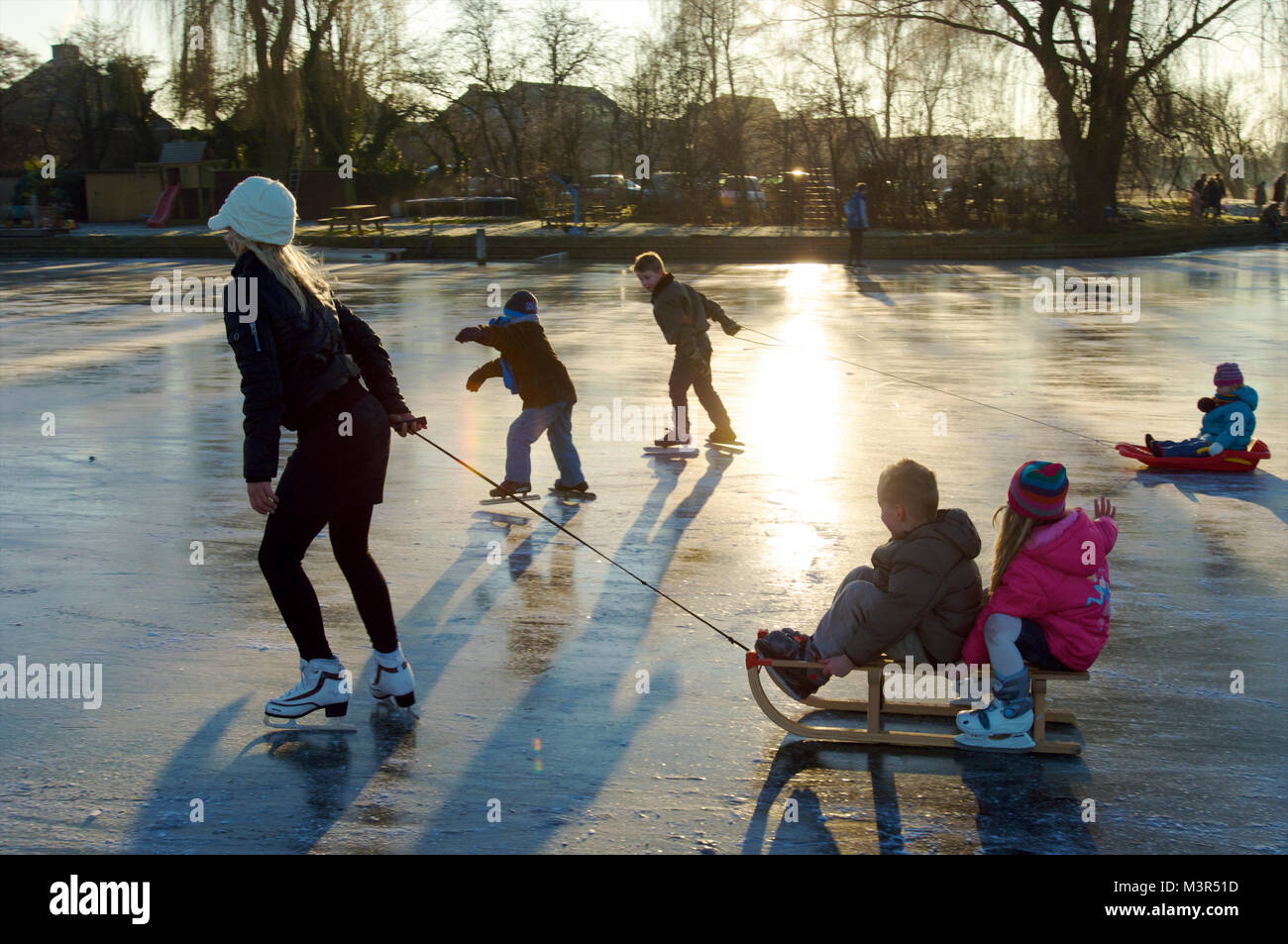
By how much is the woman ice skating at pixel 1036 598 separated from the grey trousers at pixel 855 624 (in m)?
0.24

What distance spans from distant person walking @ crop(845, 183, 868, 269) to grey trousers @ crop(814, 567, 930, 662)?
23.8 metres

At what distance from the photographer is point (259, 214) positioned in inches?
160

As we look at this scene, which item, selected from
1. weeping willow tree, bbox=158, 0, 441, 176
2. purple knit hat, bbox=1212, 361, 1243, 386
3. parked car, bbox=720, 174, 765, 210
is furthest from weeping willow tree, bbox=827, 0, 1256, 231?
purple knit hat, bbox=1212, 361, 1243, 386

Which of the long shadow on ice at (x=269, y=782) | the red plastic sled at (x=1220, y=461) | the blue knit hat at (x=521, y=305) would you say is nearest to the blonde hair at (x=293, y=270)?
the long shadow on ice at (x=269, y=782)

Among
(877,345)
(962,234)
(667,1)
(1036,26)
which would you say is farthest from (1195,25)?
(877,345)

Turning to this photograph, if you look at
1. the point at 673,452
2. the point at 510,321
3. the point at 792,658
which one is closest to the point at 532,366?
→ the point at 510,321

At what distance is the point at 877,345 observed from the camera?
1518cm

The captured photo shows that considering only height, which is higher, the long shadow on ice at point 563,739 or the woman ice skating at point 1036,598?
the woman ice skating at point 1036,598

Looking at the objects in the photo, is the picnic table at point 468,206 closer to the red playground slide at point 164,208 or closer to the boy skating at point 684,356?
the red playground slide at point 164,208

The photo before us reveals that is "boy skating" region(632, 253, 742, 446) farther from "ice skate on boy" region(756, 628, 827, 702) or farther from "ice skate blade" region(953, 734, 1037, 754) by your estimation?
"ice skate blade" region(953, 734, 1037, 754)

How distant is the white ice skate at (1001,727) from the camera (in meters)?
4.09
